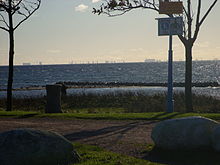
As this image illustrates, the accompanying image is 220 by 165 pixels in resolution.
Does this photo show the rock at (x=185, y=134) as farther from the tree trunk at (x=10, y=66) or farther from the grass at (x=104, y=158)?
the tree trunk at (x=10, y=66)

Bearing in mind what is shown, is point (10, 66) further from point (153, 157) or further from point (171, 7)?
point (153, 157)

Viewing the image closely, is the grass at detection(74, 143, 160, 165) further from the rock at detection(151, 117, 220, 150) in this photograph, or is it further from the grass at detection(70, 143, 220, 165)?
the rock at detection(151, 117, 220, 150)

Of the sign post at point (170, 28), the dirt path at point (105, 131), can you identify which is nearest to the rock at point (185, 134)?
the dirt path at point (105, 131)

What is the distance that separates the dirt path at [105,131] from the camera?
10391 mm

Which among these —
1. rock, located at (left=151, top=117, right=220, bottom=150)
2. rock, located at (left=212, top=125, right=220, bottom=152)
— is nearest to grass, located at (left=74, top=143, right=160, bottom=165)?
rock, located at (left=151, top=117, right=220, bottom=150)

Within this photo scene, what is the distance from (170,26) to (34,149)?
35.7ft

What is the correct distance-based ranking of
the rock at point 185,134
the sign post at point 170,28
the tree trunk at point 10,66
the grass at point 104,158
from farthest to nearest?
the tree trunk at point 10,66 < the sign post at point 170,28 < the rock at point 185,134 < the grass at point 104,158

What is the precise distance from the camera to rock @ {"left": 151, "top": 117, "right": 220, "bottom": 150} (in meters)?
9.21

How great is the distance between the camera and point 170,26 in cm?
1761

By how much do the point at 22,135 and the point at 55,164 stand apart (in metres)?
0.80

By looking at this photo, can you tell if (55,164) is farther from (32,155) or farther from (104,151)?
(104,151)

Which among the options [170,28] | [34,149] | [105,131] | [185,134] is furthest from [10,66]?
[34,149]

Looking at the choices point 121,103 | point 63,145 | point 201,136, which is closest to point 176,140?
point 201,136

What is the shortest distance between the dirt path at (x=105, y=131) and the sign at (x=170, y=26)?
4289mm
